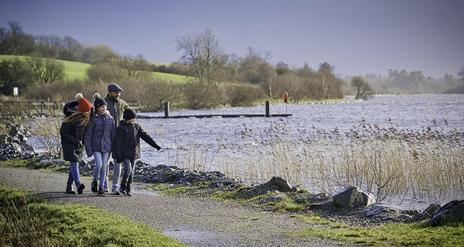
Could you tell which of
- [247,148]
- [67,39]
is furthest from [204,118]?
[67,39]

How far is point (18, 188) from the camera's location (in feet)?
44.8

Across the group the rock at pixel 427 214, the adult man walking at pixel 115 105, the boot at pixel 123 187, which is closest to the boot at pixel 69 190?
the adult man walking at pixel 115 105

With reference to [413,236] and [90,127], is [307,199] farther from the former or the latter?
[90,127]

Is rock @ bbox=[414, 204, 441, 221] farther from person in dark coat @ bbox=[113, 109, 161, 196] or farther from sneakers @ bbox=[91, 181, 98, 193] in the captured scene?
sneakers @ bbox=[91, 181, 98, 193]

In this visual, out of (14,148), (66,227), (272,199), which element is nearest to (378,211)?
(272,199)

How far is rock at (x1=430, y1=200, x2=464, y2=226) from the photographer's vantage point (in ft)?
30.0

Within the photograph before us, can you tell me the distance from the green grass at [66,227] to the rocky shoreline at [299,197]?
3184 mm

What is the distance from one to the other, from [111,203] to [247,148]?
42.5ft

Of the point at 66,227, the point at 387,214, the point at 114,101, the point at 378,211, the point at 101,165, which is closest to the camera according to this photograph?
the point at 66,227

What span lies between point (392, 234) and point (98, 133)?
21.2 feet

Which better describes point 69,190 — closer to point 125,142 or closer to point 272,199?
point 125,142

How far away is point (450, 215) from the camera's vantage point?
30.1 feet

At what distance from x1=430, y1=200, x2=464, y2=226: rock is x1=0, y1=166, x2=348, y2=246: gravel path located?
1980 millimetres

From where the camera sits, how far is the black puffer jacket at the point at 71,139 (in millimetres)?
12836
